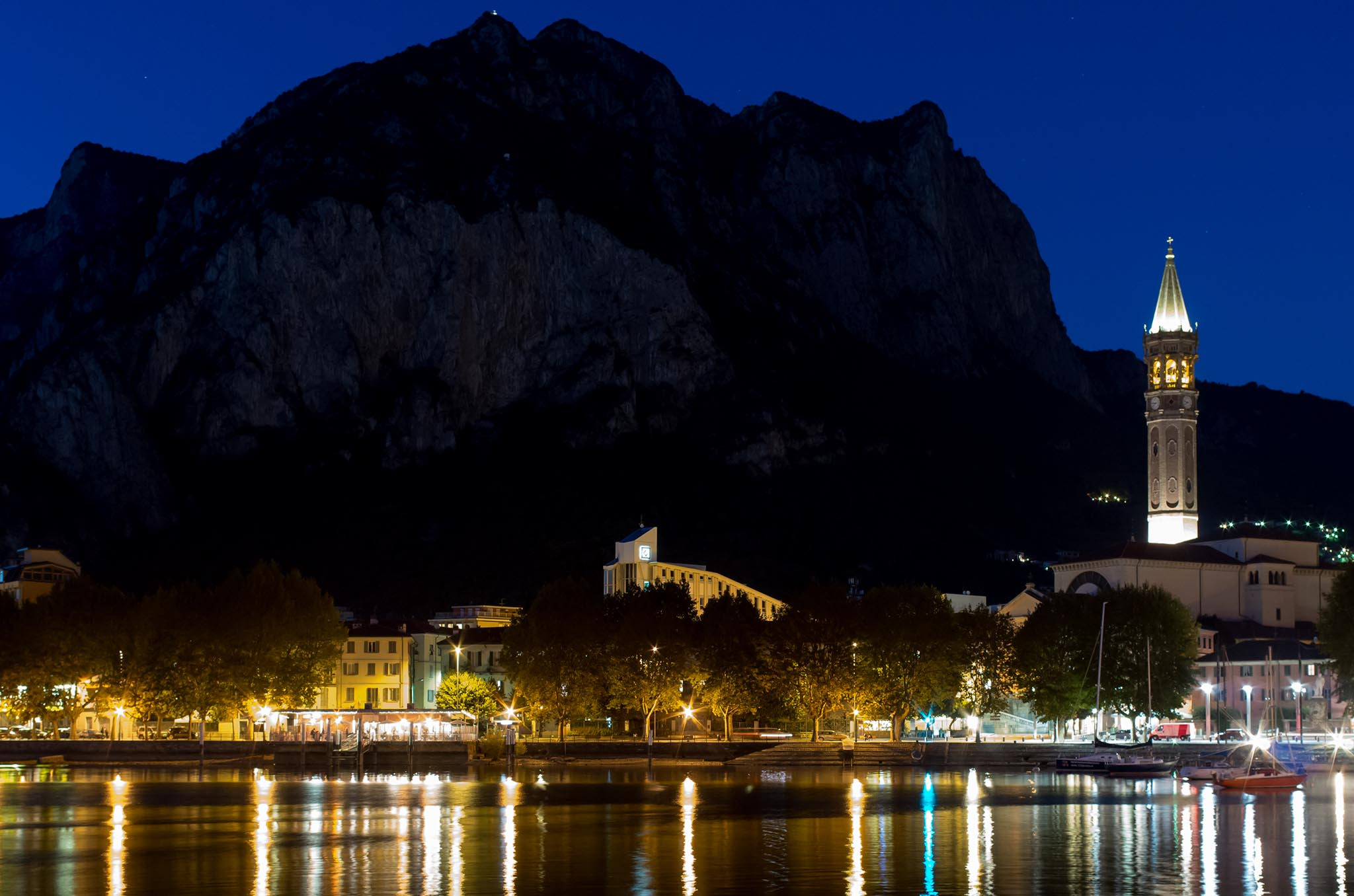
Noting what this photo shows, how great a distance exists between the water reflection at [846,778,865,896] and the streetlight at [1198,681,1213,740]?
55122 millimetres

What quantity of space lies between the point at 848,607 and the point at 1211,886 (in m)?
77.4

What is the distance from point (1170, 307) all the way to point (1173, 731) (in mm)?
Result: 68394

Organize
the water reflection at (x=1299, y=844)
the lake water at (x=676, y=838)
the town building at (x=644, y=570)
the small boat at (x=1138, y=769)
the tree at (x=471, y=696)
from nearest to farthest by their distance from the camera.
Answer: the water reflection at (x=1299, y=844) → the lake water at (x=676, y=838) → the small boat at (x=1138, y=769) → the tree at (x=471, y=696) → the town building at (x=644, y=570)

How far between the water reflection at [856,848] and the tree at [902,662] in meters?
36.2

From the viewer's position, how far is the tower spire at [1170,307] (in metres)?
179

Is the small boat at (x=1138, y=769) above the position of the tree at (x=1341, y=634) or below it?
below

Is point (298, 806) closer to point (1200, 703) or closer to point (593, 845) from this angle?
point (593, 845)

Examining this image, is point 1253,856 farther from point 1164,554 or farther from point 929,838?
point 1164,554

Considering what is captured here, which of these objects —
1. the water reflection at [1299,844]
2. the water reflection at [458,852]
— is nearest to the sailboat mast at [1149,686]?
the water reflection at [1299,844]

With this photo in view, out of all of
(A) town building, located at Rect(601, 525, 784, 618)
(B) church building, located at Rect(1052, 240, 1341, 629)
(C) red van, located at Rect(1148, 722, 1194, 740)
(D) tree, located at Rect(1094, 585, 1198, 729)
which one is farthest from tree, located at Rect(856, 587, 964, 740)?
(A) town building, located at Rect(601, 525, 784, 618)

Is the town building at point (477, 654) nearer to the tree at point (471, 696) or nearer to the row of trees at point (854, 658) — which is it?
the tree at point (471, 696)

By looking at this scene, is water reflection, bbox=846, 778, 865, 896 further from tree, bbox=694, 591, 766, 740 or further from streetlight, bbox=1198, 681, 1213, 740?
streetlight, bbox=1198, 681, 1213, 740

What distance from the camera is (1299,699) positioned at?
406 ft

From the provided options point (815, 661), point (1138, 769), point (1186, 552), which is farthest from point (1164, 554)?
point (1138, 769)
